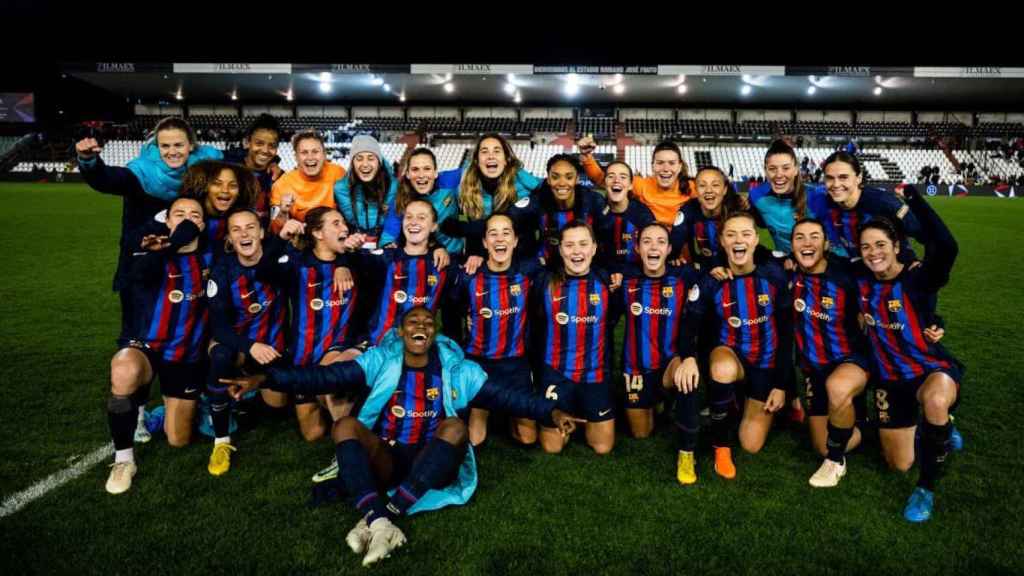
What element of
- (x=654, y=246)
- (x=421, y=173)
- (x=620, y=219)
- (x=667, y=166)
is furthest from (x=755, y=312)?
(x=421, y=173)

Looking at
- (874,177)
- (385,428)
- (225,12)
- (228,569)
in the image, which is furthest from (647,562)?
(225,12)

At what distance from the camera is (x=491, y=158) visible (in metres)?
4.24

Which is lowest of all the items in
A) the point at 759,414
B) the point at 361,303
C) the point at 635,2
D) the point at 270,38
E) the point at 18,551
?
the point at 18,551

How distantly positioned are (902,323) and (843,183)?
105 cm

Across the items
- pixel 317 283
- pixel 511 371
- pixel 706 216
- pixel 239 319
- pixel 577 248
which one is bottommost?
pixel 511 371

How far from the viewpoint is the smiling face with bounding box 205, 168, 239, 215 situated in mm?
3791

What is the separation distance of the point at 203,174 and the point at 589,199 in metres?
2.68

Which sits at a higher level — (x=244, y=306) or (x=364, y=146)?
(x=364, y=146)

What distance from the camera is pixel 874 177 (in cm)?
2981

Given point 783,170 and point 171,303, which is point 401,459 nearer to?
point 171,303

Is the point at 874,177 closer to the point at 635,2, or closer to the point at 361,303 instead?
the point at 635,2

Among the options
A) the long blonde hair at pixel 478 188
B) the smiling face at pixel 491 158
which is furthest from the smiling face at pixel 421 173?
the smiling face at pixel 491 158

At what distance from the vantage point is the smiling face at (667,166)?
4.59 metres

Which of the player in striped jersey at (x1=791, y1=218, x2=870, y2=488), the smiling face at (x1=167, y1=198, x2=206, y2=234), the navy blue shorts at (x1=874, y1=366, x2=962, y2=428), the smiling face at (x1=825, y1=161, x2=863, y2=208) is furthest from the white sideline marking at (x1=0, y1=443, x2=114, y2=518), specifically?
the smiling face at (x1=825, y1=161, x2=863, y2=208)
